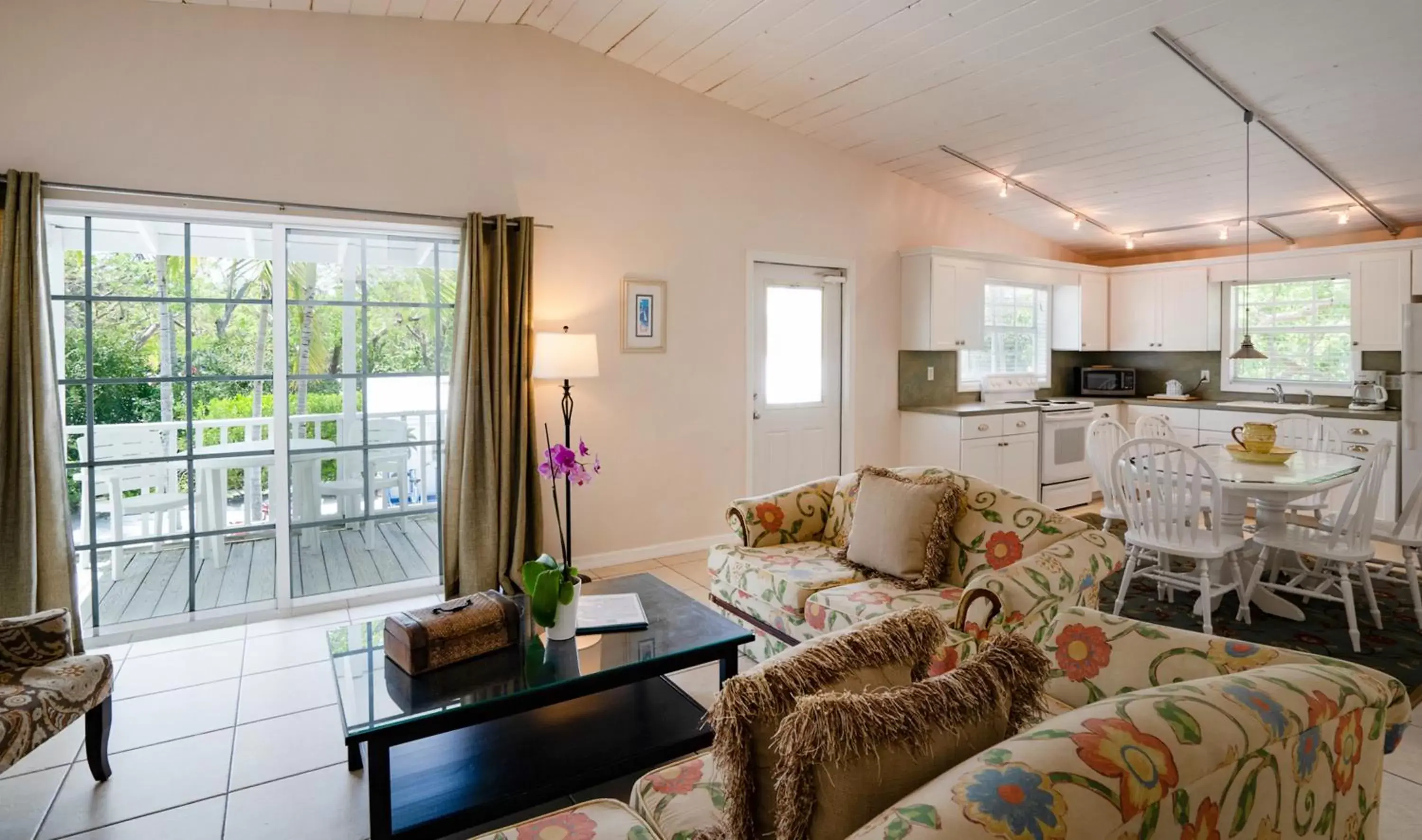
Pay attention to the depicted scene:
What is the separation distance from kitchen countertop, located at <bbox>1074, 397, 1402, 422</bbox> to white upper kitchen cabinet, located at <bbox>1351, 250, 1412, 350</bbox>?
0.53 metres

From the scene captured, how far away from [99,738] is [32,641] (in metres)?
0.39

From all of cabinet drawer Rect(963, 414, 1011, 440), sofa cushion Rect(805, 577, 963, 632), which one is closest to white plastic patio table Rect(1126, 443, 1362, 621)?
sofa cushion Rect(805, 577, 963, 632)

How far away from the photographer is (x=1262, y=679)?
3.49ft

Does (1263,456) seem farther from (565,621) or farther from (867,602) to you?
(565,621)

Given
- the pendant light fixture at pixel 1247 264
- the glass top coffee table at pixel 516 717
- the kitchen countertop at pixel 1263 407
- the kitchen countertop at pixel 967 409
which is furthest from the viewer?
the kitchen countertop at pixel 967 409

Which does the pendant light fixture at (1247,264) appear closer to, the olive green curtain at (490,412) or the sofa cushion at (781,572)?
the sofa cushion at (781,572)

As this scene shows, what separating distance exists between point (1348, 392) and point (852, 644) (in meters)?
6.56

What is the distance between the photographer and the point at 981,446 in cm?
584

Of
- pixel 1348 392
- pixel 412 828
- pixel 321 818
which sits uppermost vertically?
pixel 1348 392

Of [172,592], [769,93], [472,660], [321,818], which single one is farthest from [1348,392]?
[172,592]

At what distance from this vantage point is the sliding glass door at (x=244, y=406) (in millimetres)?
3510

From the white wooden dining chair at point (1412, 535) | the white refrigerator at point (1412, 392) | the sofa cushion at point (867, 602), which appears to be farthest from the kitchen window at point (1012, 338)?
the sofa cushion at point (867, 602)

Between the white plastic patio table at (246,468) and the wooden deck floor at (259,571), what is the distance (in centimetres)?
11

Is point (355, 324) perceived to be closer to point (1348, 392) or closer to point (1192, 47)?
point (1192, 47)
